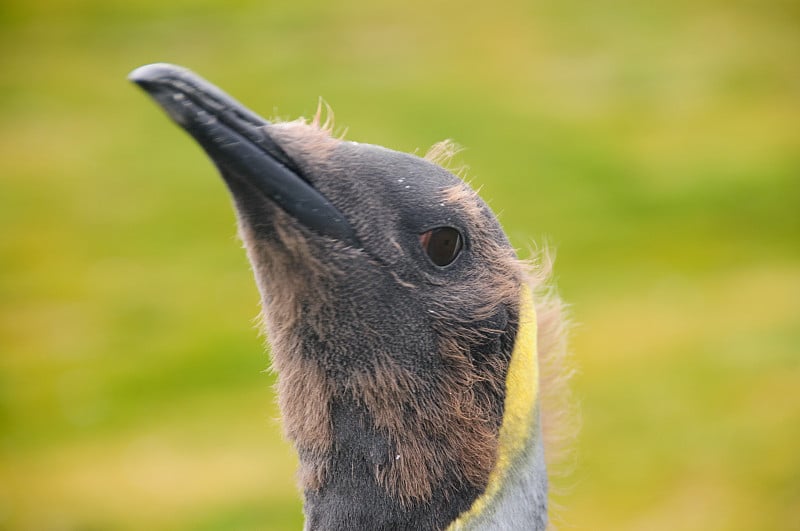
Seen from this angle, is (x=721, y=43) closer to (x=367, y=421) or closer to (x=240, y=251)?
(x=240, y=251)

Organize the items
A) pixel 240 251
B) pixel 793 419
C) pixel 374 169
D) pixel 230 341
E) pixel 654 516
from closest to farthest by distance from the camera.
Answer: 1. pixel 374 169
2. pixel 654 516
3. pixel 793 419
4. pixel 230 341
5. pixel 240 251

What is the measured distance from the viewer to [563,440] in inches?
127

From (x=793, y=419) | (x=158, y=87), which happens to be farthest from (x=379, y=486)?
(x=793, y=419)

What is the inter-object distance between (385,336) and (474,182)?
8.16m

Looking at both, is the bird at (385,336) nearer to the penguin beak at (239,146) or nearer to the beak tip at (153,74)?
the penguin beak at (239,146)

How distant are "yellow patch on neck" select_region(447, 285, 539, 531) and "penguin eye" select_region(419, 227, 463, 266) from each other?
0.29 metres

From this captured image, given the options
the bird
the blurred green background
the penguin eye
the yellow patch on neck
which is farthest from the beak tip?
the blurred green background

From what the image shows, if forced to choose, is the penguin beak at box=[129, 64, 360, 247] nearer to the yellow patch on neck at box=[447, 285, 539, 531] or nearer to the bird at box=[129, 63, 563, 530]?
the bird at box=[129, 63, 563, 530]

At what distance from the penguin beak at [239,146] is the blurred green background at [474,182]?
3389 millimetres

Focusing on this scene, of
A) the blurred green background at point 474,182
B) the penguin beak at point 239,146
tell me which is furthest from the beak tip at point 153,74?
the blurred green background at point 474,182

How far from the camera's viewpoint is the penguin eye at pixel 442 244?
102 inches

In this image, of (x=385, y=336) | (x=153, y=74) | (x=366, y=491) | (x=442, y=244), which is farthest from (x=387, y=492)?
(x=153, y=74)

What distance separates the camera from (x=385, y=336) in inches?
100

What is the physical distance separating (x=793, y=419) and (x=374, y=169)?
7750mm
